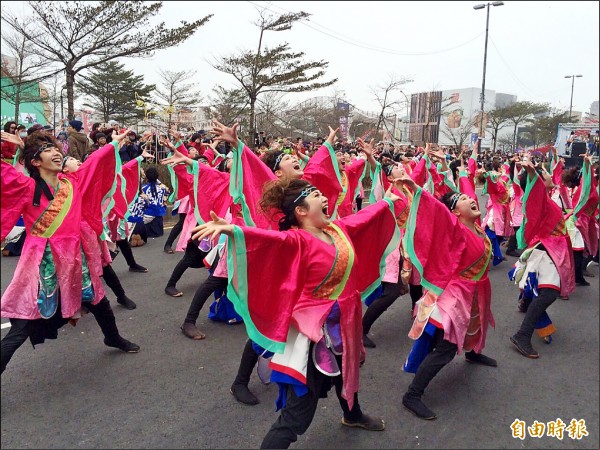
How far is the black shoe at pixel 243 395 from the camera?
3.03 meters

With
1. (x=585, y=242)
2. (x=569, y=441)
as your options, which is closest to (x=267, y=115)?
(x=585, y=242)

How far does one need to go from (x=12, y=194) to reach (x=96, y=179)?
2.74 feet

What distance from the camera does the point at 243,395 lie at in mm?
3057

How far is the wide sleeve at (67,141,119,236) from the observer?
3.55m

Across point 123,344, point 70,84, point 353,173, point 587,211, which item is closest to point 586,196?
point 587,211

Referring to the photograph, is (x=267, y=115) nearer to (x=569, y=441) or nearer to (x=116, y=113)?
(x=116, y=113)

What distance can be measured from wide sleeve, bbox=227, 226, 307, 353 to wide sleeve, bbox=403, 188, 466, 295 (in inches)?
39.8

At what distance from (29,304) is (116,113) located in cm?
2148

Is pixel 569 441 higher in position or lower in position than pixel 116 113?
lower

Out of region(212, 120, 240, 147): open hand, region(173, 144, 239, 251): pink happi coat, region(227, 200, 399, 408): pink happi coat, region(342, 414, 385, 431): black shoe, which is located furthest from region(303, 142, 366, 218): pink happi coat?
region(342, 414, 385, 431): black shoe

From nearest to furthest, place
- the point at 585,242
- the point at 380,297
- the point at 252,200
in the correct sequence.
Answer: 1. the point at 252,200
2. the point at 380,297
3. the point at 585,242

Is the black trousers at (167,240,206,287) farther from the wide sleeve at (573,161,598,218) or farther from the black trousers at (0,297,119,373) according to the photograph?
the wide sleeve at (573,161,598,218)

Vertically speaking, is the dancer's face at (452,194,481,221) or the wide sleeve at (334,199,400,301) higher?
the dancer's face at (452,194,481,221)

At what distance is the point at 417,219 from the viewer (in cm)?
307
